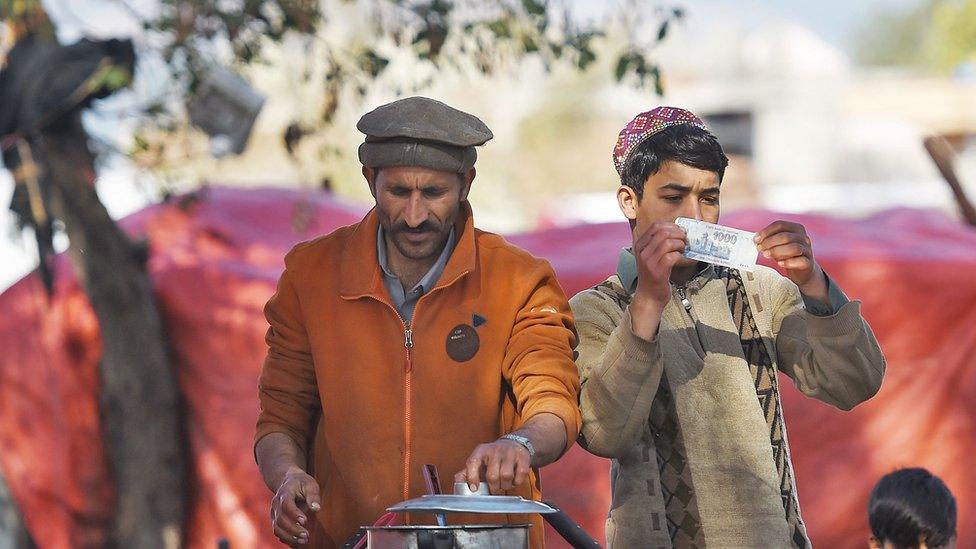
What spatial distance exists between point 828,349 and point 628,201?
614mm

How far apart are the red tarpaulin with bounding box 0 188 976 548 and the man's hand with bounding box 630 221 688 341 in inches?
152

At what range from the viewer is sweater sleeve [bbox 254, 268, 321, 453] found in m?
3.53

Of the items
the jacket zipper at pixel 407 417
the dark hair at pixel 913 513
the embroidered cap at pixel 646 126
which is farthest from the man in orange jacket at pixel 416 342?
the dark hair at pixel 913 513

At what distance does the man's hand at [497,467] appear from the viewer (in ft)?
9.69

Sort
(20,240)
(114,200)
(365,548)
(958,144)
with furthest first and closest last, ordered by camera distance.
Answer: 1. (958,144)
2. (114,200)
3. (20,240)
4. (365,548)

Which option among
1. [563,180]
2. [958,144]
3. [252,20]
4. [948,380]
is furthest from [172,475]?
[958,144]

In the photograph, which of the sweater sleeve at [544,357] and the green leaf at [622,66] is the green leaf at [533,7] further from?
the sweater sleeve at [544,357]

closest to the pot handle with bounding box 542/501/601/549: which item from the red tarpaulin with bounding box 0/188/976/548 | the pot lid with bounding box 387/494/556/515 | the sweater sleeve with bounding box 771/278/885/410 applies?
the pot lid with bounding box 387/494/556/515

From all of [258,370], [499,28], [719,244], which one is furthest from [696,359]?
[258,370]

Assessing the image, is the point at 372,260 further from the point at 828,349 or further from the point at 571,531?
the point at 828,349

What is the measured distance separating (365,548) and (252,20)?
442 centimetres

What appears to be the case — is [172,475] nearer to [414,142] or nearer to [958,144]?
[414,142]

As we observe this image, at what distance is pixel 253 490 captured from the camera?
7.77 meters

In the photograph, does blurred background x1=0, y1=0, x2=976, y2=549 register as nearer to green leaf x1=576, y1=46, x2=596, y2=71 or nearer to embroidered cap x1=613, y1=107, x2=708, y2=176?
green leaf x1=576, y1=46, x2=596, y2=71
